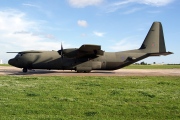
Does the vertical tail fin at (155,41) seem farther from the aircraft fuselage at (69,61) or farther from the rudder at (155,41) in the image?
the aircraft fuselage at (69,61)

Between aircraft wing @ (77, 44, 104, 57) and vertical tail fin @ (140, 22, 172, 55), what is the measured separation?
7234 mm

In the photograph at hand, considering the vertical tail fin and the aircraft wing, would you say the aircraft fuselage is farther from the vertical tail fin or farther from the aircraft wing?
the vertical tail fin

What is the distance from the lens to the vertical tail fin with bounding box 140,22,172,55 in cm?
2923

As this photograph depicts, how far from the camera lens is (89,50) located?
83.4 ft

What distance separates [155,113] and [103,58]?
64.9ft

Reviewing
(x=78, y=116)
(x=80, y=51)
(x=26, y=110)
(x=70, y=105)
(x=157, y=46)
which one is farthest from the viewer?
(x=157, y=46)

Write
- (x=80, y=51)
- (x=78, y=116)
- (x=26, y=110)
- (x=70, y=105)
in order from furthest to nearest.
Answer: (x=80, y=51), (x=70, y=105), (x=26, y=110), (x=78, y=116)

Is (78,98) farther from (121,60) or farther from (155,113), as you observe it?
(121,60)

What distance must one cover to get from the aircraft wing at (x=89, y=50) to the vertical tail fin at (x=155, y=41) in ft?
23.7

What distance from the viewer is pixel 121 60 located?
27469mm

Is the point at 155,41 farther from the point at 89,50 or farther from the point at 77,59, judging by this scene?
the point at 77,59

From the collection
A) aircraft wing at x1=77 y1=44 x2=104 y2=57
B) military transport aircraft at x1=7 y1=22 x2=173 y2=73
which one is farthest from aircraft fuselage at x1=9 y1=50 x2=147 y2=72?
aircraft wing at x1=77 y1=44 x2=104 y2=57

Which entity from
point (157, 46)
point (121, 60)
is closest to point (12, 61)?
point (121, 60)

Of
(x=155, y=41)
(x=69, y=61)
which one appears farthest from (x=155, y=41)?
(x=69, y=61)
